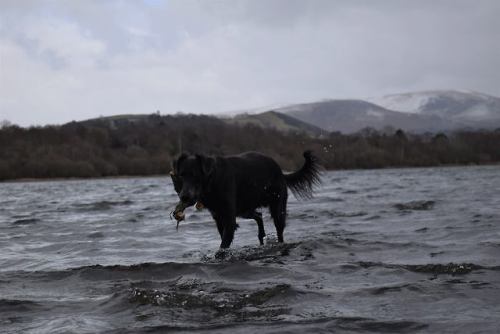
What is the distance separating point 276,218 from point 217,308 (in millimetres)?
5421

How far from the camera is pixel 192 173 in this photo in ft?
28.8

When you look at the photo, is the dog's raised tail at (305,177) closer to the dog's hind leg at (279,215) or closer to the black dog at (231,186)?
the black dog at (231,186)

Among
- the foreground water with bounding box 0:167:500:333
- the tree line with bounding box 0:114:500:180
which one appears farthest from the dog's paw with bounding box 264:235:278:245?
the tree line with bounding box 0:114:500:180

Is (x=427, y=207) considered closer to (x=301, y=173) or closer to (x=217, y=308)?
(x=301, y=173)

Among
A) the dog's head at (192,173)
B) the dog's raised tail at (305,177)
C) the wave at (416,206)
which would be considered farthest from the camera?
the wave at (416,206)

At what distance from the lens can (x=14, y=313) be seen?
5711 millimetres

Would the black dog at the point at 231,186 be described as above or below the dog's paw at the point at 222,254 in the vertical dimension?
above

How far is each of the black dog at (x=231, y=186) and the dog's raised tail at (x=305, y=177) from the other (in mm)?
155

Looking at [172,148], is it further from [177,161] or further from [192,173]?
[192,173]

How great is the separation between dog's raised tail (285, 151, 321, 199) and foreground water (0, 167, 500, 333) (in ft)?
2.85

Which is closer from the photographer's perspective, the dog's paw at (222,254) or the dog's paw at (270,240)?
the dog's paw at (222,254)

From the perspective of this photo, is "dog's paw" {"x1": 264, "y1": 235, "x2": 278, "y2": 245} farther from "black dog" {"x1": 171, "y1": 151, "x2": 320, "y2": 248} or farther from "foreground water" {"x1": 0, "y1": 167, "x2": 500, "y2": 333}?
"black dog" {"x1": 171, "y1": 151, "x2": 320, "y2": 248}

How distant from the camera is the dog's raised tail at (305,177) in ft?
40.8

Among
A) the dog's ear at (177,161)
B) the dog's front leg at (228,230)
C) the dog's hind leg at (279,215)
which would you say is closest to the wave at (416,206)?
the dog's hind leg at (279,215)
